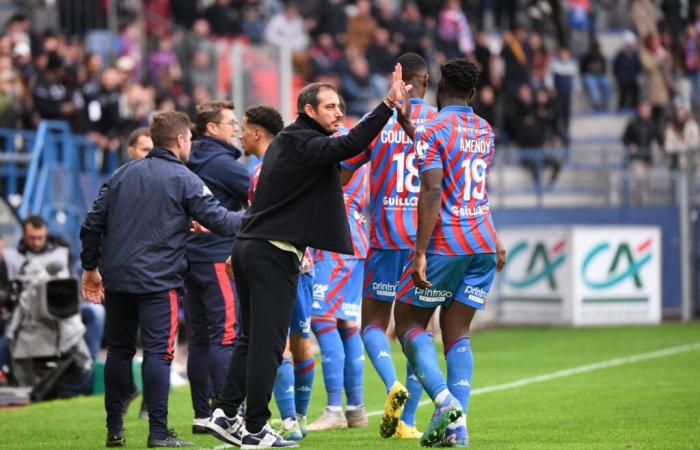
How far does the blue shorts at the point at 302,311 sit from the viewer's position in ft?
32.9

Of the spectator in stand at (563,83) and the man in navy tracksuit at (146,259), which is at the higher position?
the spectator in stand at (563,83)

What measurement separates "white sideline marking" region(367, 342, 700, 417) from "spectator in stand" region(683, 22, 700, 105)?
44.8ft

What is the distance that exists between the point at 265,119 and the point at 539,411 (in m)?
3.26

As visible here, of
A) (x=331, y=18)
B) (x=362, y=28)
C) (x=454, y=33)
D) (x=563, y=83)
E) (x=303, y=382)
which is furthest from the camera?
(x=454, y=33)

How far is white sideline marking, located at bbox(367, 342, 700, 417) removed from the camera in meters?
13.6

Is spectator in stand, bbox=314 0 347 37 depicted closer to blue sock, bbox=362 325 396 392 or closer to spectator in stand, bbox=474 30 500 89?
spectator in stand, bbox=474 30 500 89

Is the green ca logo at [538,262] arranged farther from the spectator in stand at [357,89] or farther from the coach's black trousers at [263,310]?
the coach's black trousers at [263,310]

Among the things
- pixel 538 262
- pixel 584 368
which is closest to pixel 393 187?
pixel 584 368

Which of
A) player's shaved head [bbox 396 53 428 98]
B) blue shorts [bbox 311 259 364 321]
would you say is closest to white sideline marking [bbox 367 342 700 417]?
blue shorts [bbox 311 259 364 321]

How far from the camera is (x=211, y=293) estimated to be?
10305 millimetres

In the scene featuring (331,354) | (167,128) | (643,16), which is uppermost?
(643,16)

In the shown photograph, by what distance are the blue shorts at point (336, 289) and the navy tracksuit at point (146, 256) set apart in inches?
55.7

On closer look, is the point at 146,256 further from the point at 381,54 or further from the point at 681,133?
the point at 381,54

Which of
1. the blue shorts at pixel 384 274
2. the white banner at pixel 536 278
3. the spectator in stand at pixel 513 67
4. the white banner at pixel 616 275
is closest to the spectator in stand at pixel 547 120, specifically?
the spectator in stand at pixel 513 67
